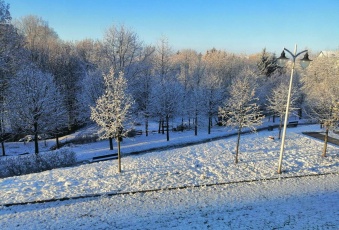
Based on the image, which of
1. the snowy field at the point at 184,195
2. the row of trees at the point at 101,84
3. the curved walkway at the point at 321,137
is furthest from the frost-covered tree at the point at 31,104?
the curved walkway at the point at 321,137

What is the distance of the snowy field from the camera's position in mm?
9703

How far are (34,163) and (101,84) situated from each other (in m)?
12.0

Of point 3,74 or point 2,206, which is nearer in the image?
point 2,206

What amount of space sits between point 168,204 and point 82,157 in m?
12.7

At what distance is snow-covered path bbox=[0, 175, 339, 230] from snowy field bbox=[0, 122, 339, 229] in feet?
0.12

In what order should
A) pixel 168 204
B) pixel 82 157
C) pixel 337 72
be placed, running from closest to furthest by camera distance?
pixel 168 204, pixel 82 157, pixel 337 72

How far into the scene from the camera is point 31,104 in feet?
71.7

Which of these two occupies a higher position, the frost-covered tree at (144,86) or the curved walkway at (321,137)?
the frost-covered tree at (144,86)

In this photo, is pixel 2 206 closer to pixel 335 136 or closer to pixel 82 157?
pixel 82 157

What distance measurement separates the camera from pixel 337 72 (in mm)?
38500

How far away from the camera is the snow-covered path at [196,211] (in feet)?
31.2

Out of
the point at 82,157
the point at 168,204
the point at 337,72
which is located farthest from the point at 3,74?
the point at 337,72

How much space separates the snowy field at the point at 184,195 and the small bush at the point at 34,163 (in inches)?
153

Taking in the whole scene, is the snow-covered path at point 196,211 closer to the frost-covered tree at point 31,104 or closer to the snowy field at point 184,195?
the snowy field at point 184,195
